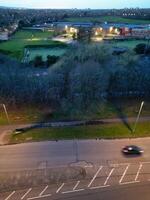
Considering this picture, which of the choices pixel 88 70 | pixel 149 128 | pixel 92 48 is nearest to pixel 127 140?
pixel 149 128

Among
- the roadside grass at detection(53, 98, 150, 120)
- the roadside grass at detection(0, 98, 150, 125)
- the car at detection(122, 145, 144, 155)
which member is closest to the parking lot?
the car at detection(122, 145, 144, 155)

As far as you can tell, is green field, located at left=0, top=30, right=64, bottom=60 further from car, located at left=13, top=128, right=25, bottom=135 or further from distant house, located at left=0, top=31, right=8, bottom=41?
car, located at left=13, top=128, right=25, bottom=135

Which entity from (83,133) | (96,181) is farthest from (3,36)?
(96,181)

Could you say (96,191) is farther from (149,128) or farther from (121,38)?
(121,38)

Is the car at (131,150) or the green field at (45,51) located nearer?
the car at (131,150)

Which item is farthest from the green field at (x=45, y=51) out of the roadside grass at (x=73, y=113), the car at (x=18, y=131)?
the car at (x=18, y=131)

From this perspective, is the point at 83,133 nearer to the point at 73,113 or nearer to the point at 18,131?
the point at 73,113

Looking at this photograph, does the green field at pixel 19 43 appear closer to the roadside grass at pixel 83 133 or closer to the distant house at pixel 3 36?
the distant house at pixel 3 36

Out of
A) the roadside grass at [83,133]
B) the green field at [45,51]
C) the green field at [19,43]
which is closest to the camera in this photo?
the roadside grass at [83,133]

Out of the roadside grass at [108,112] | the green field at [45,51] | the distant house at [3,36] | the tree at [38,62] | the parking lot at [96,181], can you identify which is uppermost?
the tree at [38,62]
